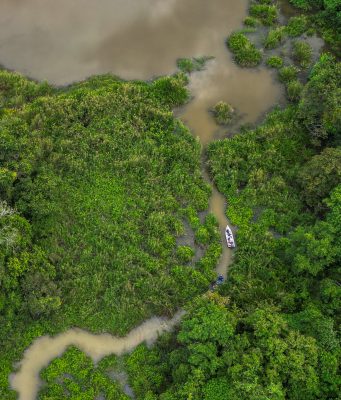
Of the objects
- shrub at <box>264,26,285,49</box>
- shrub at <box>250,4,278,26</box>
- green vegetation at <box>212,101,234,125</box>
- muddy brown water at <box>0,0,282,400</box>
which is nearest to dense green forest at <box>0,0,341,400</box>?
muddy brown water at <box>0,0,282,400</box>

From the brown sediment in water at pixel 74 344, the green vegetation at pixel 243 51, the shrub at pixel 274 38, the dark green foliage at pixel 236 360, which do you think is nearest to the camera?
the dark green foliage at pixel 236 360

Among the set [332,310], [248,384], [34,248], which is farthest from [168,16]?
[248,384]

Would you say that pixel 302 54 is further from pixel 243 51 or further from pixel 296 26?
pixel 243 51

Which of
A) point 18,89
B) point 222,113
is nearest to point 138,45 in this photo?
point 222,113

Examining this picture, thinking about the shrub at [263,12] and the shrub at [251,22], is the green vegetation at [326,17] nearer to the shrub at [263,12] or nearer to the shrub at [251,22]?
the shrub at [263,12]

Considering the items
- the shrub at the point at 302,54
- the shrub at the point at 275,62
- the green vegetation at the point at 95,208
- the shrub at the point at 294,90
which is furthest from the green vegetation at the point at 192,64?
the shrub at the point at 302,54

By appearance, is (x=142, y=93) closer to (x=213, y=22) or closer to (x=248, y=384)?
(x=213, y=22)
